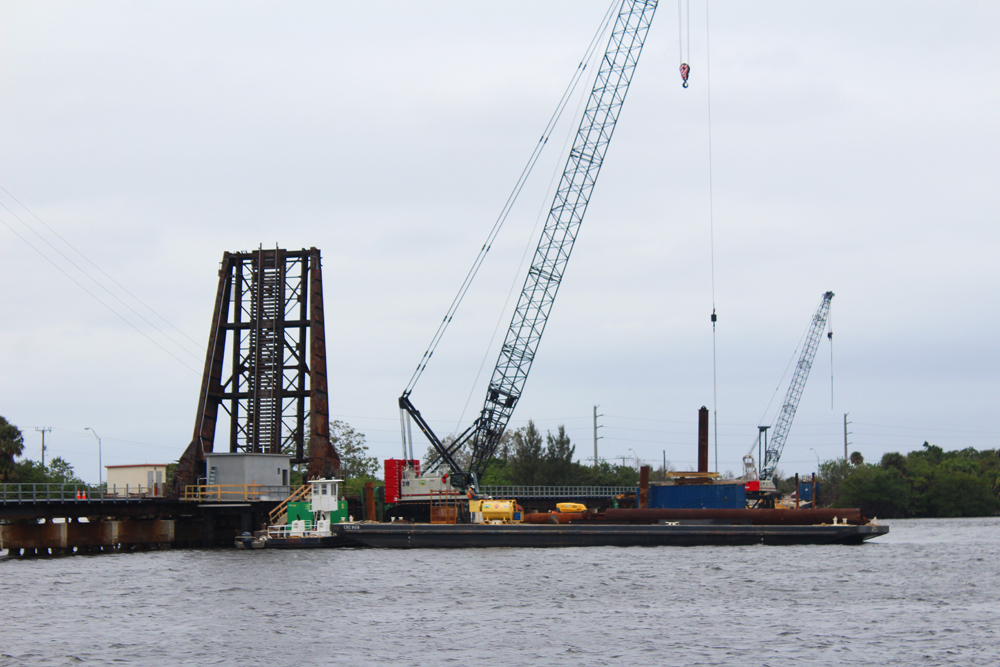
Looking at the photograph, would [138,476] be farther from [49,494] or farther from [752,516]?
[752,516]

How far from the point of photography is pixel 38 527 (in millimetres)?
65688

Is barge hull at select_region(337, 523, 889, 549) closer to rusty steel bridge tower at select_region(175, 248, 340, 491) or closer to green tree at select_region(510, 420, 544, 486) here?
rusty steel bridge tower at select_region(175, 248, 340, 491)

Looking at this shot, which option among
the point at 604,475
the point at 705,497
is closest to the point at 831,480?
the point at 604,475

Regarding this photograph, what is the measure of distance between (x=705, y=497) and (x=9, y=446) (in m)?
58.4

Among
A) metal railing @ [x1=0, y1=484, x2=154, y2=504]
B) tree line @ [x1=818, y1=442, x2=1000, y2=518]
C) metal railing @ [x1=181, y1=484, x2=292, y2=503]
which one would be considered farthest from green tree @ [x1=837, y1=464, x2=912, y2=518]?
metal railing @ [x1=0, y1=484, x2=154, y2=504]

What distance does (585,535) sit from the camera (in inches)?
2670

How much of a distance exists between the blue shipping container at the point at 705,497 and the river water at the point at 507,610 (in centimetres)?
1731

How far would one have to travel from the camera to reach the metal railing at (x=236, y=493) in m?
72.1

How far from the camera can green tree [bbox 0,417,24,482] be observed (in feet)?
294

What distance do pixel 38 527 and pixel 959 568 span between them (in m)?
52.6

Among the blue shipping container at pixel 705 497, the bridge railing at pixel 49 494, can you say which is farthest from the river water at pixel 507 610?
the blue shipping container at pixel 705 497

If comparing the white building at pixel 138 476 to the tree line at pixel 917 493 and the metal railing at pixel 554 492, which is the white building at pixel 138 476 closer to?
the metal railing at pixel 554 492

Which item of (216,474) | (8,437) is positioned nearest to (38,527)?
(216,474)

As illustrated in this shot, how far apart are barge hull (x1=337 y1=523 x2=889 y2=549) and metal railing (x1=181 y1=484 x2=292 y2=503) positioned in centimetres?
876
